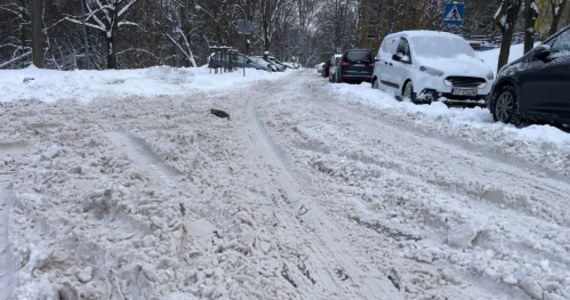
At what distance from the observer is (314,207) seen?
3721 mm

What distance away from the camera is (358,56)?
18.4 metres

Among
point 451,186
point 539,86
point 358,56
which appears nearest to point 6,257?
point 451,186

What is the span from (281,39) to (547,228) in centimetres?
5935

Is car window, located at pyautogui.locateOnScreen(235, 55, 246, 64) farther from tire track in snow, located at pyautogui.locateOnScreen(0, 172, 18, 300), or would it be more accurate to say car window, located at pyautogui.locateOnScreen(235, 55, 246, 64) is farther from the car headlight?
tire track in snow, located at pyautogui.locateOnScreen(0, 172, 18, 300)

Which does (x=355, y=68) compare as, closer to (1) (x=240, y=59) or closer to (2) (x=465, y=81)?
(2) (x=465, y=81)

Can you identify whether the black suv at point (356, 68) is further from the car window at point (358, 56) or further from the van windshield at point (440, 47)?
the van windshield at point (440, 47)

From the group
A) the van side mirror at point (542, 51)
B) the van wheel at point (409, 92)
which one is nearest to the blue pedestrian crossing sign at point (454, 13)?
the van wheel at point (409, 92)

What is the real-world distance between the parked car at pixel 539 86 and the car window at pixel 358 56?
1104 cm

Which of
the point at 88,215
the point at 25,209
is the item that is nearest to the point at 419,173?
the point at 88,215

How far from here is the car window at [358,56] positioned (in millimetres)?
18200

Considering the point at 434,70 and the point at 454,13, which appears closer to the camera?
the point at 434,70

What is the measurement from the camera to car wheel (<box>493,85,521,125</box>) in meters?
6.93

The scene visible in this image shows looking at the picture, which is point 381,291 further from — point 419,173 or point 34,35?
point 34,35

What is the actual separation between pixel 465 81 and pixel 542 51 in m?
3.21
